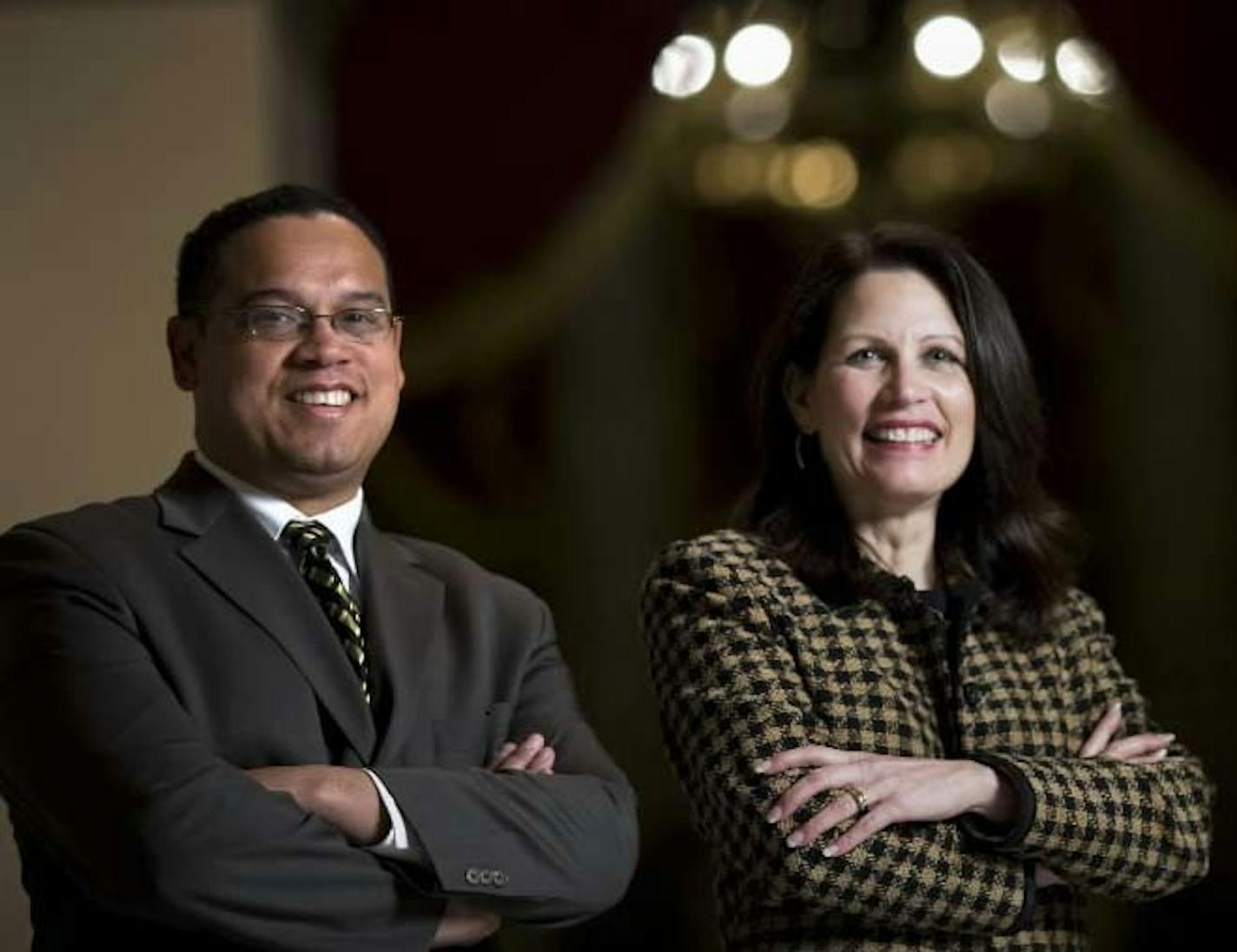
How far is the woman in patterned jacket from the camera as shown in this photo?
2084mm

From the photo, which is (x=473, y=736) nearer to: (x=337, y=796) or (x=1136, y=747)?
(x=337, y=796)

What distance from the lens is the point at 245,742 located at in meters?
1.91

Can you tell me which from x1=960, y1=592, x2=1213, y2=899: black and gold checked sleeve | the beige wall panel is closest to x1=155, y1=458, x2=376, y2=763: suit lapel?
x1=960, y1=592, x2=1213, y2=899: black and gold checked sleeve

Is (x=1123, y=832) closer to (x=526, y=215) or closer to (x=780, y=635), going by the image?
(x=780, y=635)

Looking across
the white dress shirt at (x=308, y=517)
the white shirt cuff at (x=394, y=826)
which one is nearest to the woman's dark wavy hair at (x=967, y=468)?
the white dress shirt at (x=308, y=517)

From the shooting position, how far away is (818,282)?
2.38 metres

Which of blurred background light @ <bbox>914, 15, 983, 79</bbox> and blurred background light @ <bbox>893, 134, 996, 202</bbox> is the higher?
blurred background light @ <bbox>914, 15, 983, 79</bbox>

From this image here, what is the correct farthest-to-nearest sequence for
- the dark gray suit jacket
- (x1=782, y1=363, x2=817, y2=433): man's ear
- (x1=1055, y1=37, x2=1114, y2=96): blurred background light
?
(x1=1055, y1=37, x2=1114, y2=96): blurred background light
(x1=782, y1=363, x2=817, y2=433): man's ear
the dark gray suit jacket

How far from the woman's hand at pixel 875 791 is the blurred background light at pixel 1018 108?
2.70 metres

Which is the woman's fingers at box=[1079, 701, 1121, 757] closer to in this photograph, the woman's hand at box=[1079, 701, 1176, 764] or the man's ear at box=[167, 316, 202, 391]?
the woman's hand at box=[1079, 701, 1176, 764]

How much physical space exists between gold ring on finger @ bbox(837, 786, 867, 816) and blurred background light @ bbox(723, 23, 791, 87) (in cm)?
274

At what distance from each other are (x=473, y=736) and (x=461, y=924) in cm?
21

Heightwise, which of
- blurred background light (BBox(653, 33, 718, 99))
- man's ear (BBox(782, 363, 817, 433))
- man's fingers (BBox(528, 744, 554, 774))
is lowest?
man's fingers (BBox(528, 744, 554, 774))

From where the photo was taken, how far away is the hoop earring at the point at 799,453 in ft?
7.95
